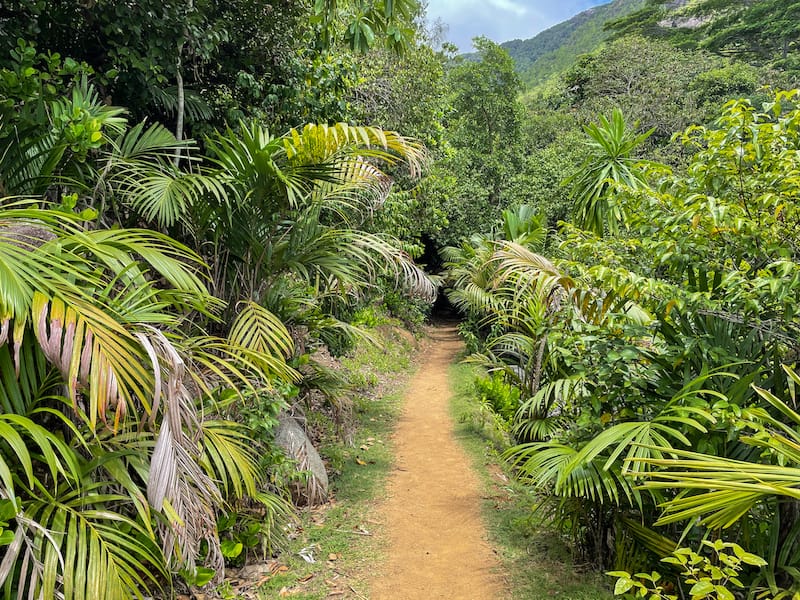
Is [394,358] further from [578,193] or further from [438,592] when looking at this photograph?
[438,592]

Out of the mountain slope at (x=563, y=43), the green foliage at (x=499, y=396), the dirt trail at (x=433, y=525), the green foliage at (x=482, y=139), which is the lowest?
the green foliage at (x=499, y=396)

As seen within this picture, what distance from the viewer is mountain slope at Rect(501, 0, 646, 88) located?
38.4 metres

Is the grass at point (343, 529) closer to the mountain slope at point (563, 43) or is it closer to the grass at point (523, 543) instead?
the grass at point (523, 543)

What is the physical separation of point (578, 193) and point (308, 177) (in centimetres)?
404

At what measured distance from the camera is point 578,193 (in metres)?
6.39

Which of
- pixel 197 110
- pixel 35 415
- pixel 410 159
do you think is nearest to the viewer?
pixel 35 415

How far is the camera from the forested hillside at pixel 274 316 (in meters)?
1.95

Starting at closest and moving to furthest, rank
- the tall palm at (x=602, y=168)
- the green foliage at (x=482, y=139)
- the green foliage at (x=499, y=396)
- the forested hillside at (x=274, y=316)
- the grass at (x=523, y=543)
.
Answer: the forested hillside at (x=274, y=316), the grass at (x=523, y=543), the tall palm at (x=602, y=168), the green foliage at (x=499, y=396), the green foliage at (x=482, y=139)

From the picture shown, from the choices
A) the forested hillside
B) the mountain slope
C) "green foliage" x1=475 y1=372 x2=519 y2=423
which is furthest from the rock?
the mountain slope

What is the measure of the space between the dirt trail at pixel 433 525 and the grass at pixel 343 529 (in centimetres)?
15

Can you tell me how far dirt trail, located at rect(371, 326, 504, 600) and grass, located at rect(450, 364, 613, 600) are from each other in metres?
0.11

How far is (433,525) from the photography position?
418 cm


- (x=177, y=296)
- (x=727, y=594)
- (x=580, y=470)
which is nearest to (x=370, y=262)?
(x=177, y=296)

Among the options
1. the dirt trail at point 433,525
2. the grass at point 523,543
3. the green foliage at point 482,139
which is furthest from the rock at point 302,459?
the green foliage at point 482,139
